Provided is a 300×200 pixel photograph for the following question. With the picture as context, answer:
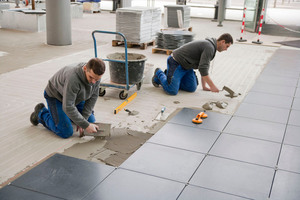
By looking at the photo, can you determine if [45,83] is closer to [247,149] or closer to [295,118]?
[247,149]

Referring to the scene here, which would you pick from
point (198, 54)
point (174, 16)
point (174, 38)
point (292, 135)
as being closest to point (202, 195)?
point (292, 135)

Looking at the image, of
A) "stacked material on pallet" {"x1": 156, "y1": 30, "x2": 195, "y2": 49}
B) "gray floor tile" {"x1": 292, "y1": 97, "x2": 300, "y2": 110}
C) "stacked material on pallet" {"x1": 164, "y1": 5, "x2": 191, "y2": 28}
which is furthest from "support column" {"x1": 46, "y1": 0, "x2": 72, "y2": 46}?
"gray floor tile" {"x1": 292, "y1": 97, "x2": 300, "y2": 110}

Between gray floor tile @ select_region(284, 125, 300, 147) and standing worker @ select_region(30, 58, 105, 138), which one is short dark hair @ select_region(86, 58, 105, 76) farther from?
gray floor tile @ select_region(284, 125, 300, 147)

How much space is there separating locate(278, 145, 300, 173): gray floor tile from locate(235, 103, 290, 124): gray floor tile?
1.02m

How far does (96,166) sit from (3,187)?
39.9 inches

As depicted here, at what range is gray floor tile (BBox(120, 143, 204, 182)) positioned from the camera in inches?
164

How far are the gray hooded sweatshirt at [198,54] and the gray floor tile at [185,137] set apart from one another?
4.49ft

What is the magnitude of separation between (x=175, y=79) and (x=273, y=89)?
7.18 ft

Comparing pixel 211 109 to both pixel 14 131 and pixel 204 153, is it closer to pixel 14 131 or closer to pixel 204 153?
pixel 204 153

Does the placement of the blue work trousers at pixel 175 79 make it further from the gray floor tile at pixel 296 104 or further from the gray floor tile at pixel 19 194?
the gray floor tile at pixel 19 194

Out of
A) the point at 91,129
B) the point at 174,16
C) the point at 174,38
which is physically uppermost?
the point at 174,16

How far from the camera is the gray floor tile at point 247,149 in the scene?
180 inches

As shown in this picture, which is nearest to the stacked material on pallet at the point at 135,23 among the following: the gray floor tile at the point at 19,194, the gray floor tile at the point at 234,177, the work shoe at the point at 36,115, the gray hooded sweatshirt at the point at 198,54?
the gray hooded sweatshirt at the point at 198,54

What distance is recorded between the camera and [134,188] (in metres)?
3.85
